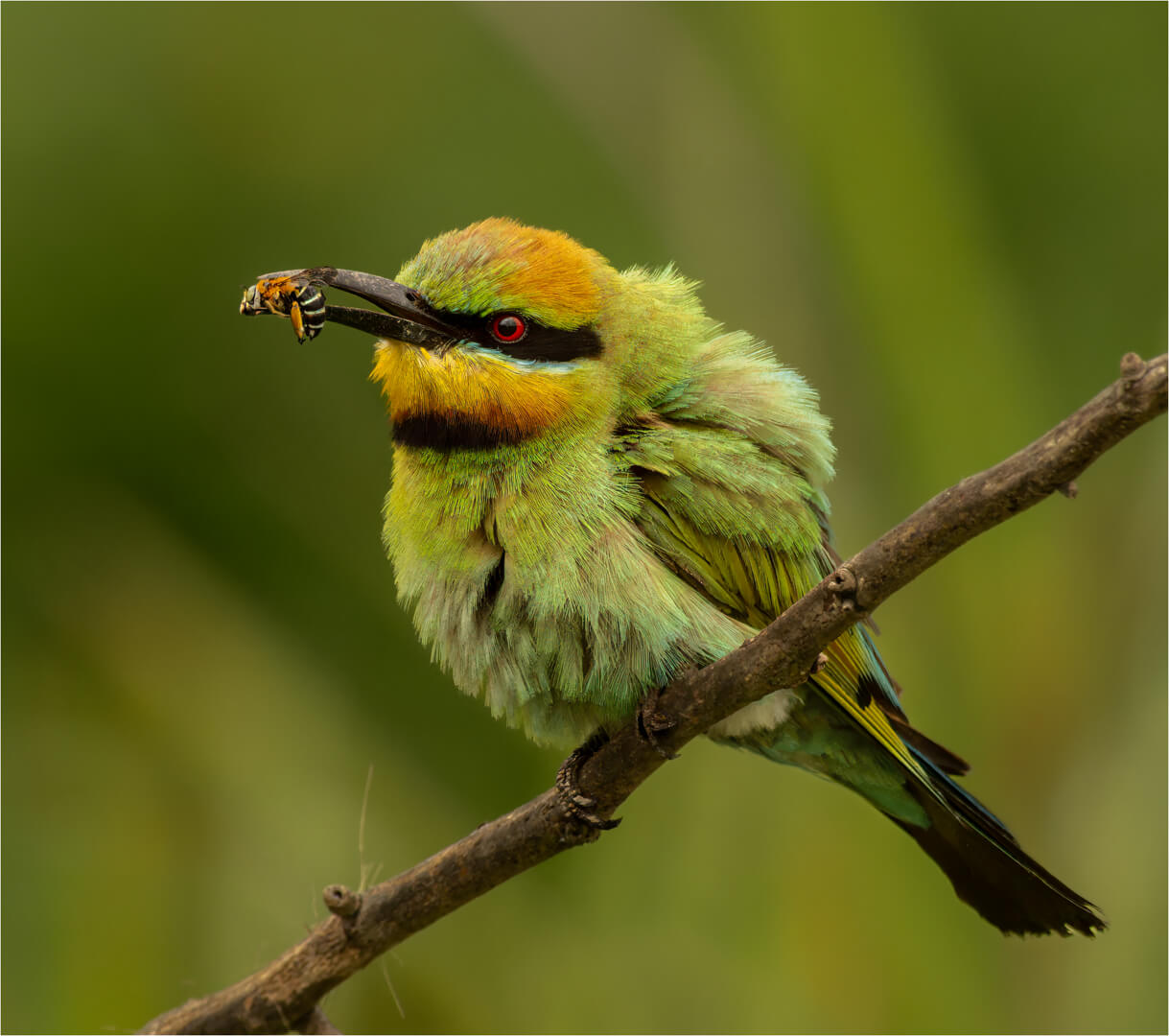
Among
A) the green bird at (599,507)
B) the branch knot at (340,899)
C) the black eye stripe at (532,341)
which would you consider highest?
the black eye stripe at (532,341)

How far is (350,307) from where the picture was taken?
7.32 ft

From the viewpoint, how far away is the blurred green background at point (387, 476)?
273cm

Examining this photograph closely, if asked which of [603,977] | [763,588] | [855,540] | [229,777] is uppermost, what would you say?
[855,540]

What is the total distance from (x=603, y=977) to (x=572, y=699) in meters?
0.92

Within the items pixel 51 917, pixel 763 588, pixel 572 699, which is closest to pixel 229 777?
pixel 51 917

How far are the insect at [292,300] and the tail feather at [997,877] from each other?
1.37 metres

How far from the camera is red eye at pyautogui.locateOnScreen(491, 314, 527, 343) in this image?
227cm

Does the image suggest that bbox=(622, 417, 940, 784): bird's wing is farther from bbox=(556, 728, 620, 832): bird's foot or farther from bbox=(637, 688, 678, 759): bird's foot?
bbox=(556, 728, 620, 832): bird's foot

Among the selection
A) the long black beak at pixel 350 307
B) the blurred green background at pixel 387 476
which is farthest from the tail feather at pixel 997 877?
the long black beak at pixel 350 307

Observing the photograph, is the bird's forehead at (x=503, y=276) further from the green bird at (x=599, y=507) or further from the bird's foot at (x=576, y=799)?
the bird's foot at (x=576, y=799)

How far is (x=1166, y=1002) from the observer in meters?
2.53

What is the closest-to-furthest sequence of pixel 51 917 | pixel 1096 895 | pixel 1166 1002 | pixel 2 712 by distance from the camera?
pixel 1166 1002 → pixel 1096 895 → pixel 51 917 → pixel 2 712

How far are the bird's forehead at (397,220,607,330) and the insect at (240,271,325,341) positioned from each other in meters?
0.17

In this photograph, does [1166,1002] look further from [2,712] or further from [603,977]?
[2,712]
